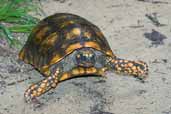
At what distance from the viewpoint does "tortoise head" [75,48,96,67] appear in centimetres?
466

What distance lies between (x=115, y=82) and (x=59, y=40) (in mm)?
685

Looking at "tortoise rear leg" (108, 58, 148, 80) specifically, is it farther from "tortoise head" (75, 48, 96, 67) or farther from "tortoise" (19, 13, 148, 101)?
"tortoise head" (75, 48, 96, 67)

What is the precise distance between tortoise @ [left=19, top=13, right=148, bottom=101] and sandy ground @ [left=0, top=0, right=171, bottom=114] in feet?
0.36

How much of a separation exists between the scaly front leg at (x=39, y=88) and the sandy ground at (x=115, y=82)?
69 mm

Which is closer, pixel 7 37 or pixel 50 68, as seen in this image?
pixel 50 68

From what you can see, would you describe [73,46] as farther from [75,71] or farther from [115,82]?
[115,82]

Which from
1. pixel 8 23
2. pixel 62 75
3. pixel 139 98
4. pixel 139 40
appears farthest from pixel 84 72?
pixel 8 23

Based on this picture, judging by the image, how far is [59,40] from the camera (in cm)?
471

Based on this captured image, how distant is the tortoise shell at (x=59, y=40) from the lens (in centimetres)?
466

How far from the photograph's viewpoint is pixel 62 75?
15.5 ft

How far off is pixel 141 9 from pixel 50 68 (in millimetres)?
1926

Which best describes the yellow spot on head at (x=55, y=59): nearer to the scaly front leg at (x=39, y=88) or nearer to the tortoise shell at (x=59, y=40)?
the tortoise shell at (x=59, y=40)

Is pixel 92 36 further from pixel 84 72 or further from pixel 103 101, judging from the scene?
pixel 103 101

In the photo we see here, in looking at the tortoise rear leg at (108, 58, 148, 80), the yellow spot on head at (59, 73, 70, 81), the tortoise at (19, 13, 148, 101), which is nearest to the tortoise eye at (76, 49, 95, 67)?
the tortoise at (19, 13, 148, 101)
